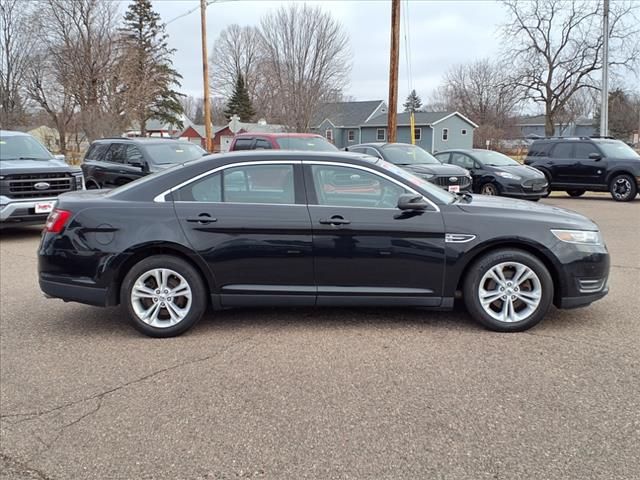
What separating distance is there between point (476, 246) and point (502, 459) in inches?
85.0

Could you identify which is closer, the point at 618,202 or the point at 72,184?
the point at 72,184

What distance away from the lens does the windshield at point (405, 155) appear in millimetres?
13406

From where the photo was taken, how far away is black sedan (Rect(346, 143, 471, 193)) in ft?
41.0

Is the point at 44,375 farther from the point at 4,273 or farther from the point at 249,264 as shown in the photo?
the point at 4,273

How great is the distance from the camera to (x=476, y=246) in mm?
4754

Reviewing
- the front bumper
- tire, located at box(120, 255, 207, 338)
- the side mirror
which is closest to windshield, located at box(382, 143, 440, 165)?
the front bumper

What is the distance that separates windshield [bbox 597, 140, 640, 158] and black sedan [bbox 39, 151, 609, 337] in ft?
41.5

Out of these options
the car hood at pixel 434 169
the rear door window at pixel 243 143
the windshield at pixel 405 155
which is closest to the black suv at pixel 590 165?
the windshield at pixel 405 155

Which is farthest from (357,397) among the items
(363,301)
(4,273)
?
(4,273)

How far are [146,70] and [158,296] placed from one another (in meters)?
41.9

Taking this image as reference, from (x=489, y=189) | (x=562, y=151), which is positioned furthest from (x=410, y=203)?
(x=562, y=151)

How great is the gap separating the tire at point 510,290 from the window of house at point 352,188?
95 centimetres

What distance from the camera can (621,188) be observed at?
15.8 metres

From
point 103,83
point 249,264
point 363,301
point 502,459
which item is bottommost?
point 502,459
